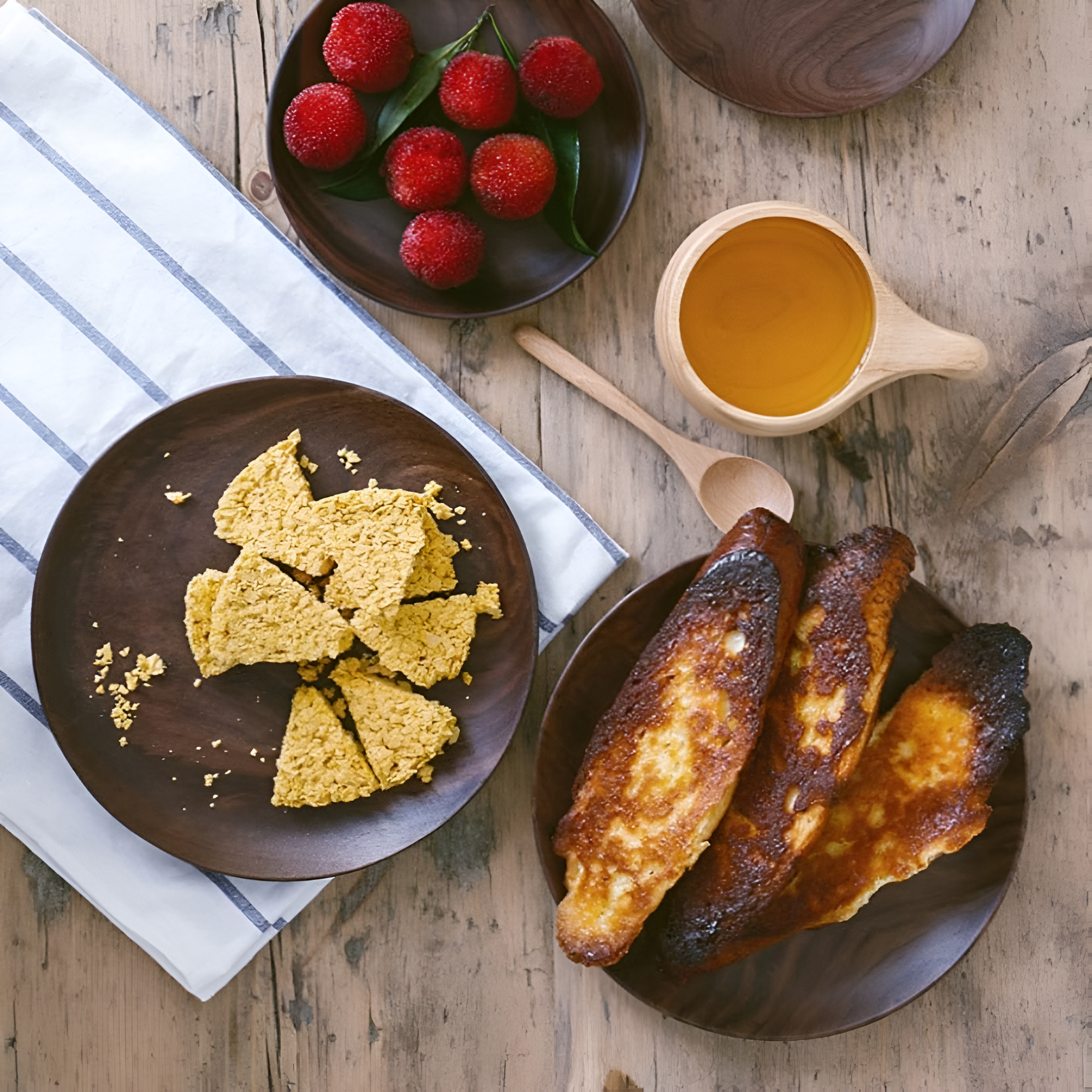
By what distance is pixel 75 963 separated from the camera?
1.13 m

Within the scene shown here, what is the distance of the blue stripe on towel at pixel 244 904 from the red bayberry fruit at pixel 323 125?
2.64 ft

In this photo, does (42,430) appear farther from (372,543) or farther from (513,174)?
(513,174)

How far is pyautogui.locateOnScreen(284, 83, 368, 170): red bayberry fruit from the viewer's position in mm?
1021

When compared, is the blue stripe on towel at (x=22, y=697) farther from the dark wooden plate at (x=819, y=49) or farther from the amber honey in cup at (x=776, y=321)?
the dark wooden plate at (x=819, y=49)

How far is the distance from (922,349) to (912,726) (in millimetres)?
405

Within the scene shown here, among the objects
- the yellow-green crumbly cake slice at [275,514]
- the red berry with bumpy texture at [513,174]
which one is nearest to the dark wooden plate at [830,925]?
the yellow-green crumbly cake slice at [275,514]

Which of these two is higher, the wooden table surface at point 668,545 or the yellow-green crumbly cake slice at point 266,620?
the yellow-green crumbly cake slice at point 266,620

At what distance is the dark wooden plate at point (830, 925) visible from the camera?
107cm

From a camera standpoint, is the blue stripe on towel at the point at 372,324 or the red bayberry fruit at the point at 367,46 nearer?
the red bayberry fruit at the point at 367,46

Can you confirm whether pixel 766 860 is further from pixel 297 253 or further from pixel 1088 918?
pixel 297 253

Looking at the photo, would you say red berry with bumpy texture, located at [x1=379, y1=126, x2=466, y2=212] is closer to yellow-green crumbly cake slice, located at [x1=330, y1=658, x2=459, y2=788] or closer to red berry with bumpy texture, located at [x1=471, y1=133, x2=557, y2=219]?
red berry with bumpy texture, located at [x1=471, y1=133, x2=557, y2=219]

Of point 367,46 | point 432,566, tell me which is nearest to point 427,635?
point 432,566

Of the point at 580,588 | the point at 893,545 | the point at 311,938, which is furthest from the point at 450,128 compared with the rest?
the point at 311,938

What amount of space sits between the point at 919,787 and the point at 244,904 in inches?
30.3
